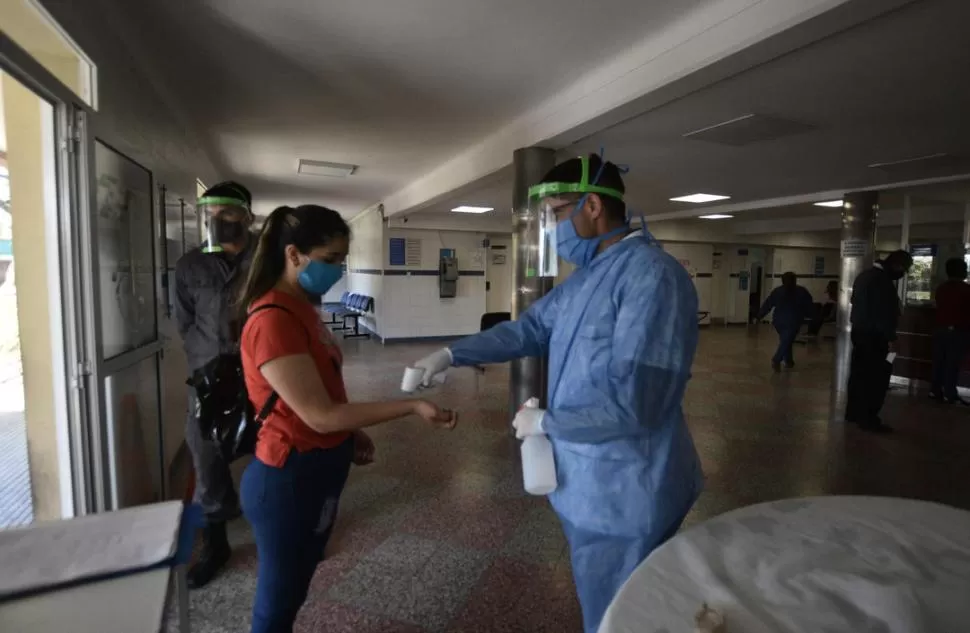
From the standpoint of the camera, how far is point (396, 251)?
31.9 ft

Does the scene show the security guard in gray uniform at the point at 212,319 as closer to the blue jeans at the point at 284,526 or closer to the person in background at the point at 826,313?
the blue jeans at the point at 284,526

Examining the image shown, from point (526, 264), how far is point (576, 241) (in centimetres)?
254

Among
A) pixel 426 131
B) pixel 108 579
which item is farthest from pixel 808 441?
pixel 108 579

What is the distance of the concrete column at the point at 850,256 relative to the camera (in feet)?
18.4

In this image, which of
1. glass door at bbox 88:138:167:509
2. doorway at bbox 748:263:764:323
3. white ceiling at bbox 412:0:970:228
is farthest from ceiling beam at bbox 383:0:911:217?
doorway at bbox 748:263:764:323

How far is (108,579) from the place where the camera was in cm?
96

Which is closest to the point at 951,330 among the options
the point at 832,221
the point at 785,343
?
the point at 785,343

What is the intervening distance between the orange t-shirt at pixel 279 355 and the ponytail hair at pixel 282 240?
0.08 m

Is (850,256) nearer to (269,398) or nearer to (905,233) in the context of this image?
(905,233)

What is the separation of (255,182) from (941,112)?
7305mm

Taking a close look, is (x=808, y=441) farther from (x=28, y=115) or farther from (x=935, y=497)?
(x=28, y=115)

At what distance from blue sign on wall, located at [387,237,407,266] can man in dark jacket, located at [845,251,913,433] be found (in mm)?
7084

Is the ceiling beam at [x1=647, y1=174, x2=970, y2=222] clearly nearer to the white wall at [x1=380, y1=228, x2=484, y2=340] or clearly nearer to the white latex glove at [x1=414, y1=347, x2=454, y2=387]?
the white wall at [x1=380, y1=228, x2=484, y2=340]

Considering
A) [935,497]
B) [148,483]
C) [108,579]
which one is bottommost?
[935,497]
